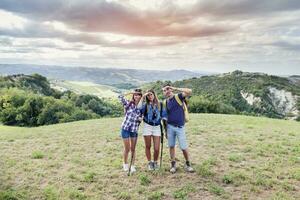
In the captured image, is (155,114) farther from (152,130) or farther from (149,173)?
(149,173)

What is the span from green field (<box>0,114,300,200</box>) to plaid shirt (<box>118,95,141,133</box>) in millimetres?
1602

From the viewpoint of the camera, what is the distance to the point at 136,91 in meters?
10.3

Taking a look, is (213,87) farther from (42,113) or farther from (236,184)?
(236,184)

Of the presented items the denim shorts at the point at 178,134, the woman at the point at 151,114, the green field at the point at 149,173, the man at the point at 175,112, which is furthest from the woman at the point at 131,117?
the green field at the point at 149,173

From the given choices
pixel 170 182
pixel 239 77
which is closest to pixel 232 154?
pixel 170 182

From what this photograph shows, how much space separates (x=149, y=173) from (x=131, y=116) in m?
2.04

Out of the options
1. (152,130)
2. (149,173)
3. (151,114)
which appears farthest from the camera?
(149,173)

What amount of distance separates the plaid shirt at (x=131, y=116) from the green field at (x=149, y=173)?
160 centimetres

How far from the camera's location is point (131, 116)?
10125mm

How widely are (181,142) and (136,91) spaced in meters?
2.25

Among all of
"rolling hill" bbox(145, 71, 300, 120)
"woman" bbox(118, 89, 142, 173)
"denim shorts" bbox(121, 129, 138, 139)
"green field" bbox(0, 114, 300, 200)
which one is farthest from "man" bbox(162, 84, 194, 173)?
"rolling hill" bbox(145, 71, 300, 120)

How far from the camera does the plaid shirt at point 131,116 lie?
10125 mm

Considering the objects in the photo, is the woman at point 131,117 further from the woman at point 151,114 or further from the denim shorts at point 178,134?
the denim shorts at point 178,134

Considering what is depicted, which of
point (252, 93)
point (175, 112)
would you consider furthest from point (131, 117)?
point (252, 93)
